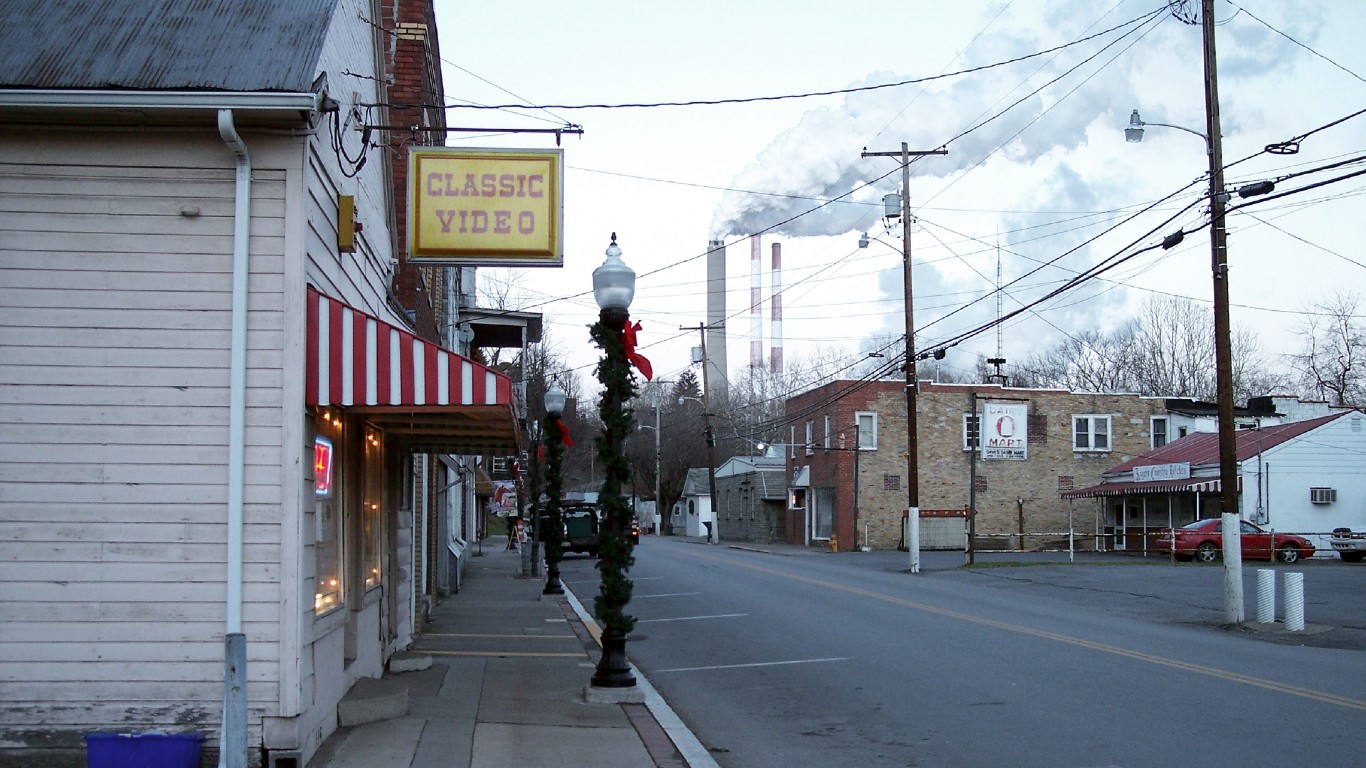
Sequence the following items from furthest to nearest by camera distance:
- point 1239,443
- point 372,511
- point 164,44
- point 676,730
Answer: point 1239,443 < point 372,511 < point 676,730 < point 164,44

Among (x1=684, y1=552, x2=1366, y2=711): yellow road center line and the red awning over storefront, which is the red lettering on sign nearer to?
(x1=684, y1=552, x2=1366, y2=711): yellow road center line

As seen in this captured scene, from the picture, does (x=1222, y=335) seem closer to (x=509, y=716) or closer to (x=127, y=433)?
(x=509, y=716)

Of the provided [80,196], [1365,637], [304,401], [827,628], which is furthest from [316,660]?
[1365,637]

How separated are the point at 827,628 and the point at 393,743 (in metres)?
9.91

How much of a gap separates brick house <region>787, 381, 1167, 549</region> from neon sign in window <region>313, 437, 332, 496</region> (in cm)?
3968

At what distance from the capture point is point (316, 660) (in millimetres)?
8164

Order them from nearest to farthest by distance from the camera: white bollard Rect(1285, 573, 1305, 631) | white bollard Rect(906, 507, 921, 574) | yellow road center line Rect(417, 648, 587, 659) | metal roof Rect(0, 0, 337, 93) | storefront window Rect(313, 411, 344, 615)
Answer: metal roof Rect(0, 0, 337, 93), storefront window Rect(313, 411, 344, 615), yellow road center line Rect(417, 648, 587, 659), white bollard Rect(1285, 573, 1305, 631), white bollard Rect(906, 507, 921, 574)

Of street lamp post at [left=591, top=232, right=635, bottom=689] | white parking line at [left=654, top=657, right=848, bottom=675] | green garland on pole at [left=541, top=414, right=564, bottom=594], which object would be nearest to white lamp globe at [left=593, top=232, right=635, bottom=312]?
street lamp post at [left=591, top=232, right=635, bottom=689]

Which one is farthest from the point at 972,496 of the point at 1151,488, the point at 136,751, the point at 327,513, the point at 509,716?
the point at 136,751

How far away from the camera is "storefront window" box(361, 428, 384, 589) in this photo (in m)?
10.7

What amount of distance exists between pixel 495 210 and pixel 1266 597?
44.6 ft

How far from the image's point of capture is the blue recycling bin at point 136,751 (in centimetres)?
699

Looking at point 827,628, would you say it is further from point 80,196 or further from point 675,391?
point 675,391

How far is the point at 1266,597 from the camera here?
58.5 ft
